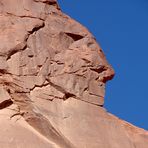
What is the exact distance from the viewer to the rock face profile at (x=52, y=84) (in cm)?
1129

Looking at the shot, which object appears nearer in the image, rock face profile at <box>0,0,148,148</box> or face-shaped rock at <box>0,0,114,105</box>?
rock face profile at <box>0,0,148,148</box>

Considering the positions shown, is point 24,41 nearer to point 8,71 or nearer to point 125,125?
point 8,71

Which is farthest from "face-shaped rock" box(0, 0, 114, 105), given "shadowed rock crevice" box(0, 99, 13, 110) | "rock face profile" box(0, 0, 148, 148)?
"shadowed rock crevice" box(0, 99, 13, 110)

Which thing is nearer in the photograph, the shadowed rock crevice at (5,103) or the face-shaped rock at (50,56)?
the shadowed rock crevice at (5,103)

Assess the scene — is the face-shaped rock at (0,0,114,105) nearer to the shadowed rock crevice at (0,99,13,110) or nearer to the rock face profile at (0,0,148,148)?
the rock face profile at (0,0,148,148)

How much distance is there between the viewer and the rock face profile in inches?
444

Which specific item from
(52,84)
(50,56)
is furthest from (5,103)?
(50,56)

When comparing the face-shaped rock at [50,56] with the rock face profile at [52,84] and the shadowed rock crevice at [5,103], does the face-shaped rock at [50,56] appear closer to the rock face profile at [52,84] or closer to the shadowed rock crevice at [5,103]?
the rock face profile at [52,84]

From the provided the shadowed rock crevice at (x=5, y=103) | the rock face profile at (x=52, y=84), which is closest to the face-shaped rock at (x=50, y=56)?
the rock face profile at (x=52, y=84)

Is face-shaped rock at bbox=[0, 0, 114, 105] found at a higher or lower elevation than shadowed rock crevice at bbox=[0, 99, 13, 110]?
higher

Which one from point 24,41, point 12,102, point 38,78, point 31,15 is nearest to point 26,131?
point 12,102

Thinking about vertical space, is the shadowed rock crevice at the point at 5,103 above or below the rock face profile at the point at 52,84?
below

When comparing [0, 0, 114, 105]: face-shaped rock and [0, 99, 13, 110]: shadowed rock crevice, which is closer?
[0, 99, 13, 110]: shadowed rock crevice

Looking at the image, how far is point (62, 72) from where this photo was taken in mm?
12547
